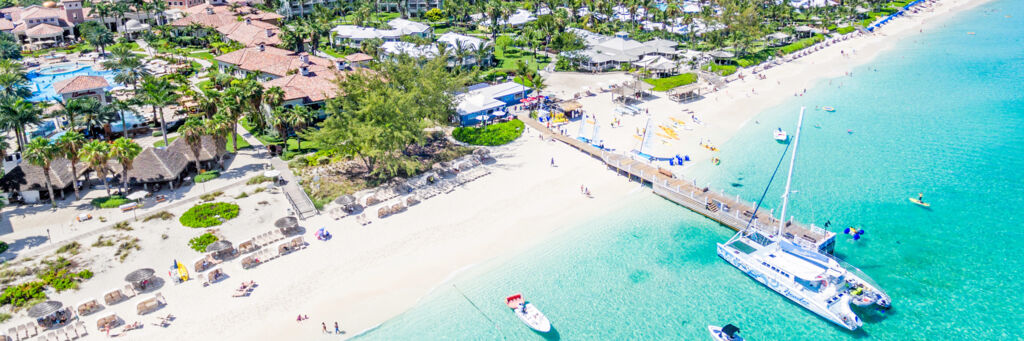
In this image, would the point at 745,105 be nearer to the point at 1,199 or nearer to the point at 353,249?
the point at 353,249

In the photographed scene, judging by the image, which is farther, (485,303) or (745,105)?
(745,105)

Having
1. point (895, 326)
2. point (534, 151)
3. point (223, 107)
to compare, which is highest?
point (223, 107)

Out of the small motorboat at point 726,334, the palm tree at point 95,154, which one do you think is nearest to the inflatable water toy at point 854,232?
the small motorboat at point 726,334

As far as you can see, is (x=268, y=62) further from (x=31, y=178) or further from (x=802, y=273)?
(x=802, y=273)

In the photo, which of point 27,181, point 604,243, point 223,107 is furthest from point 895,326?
point 27,181

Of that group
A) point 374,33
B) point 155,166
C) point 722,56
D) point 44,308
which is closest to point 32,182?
point 155,166
